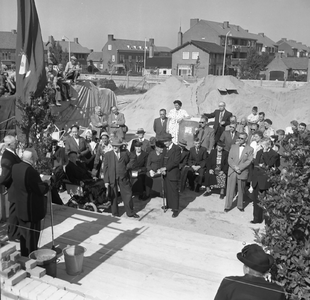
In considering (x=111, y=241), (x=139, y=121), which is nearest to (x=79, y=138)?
(x=111, y=241)

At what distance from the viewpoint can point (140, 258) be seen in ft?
19.8

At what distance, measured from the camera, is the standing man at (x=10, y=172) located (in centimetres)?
582

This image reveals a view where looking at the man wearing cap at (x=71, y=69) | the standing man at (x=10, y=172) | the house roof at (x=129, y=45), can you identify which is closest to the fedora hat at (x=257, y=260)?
the standing man at (x=10, y=172)

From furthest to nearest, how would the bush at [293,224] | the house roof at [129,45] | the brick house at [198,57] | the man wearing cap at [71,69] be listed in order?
the house roof at [129,45] < the brick house at [198,57] < the man wearing cap at [71,69] < the bush at [293,224]

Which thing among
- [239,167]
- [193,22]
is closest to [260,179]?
[239,167]

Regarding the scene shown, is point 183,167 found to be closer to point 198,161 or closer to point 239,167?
point 198,161

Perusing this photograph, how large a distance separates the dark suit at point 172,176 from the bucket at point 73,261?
342 centimetres

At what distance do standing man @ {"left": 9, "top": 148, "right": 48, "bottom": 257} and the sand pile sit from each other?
16019mm

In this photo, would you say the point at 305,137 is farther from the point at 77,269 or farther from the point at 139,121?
the point at 139,121

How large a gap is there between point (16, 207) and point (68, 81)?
35.7 feet

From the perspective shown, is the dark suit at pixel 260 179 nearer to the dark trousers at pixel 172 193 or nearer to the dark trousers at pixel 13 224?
the dark trousers at pixel 172 193

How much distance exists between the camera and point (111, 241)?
663cm

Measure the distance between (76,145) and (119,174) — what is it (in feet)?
6.81

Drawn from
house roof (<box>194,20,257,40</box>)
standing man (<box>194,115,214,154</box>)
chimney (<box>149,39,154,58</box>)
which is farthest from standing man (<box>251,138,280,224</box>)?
chimney (<box>149,39,154,58</box>)
